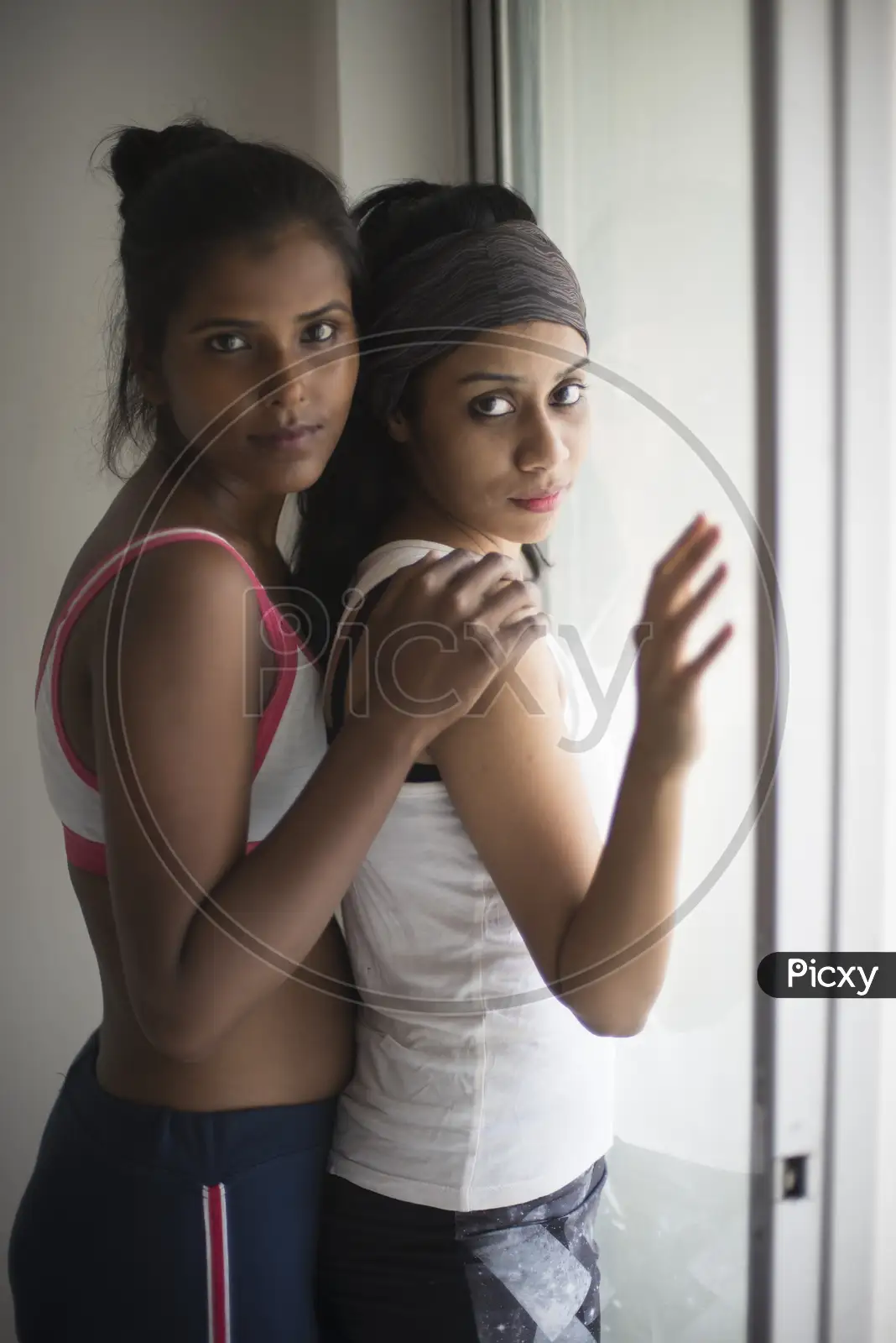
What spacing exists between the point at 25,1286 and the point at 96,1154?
119 mm

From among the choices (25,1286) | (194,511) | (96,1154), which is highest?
(194,511)

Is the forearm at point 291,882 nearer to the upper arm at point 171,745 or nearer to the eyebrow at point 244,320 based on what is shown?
the upper arm at point 171,745

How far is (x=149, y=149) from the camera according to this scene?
2.04 feet

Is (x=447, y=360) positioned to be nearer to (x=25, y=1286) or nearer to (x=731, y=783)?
(x=731, y=783)

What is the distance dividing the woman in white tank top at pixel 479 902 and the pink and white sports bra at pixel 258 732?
19 millimetres

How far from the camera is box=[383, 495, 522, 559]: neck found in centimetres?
60

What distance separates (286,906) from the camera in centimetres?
49

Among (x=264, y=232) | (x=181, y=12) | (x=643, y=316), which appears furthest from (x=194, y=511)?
(x=181, y=12)

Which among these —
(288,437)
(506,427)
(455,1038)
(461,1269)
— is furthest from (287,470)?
(461,1269)

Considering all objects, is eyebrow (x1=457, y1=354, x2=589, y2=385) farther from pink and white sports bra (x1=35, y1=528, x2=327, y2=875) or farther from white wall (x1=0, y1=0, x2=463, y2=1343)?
white wall (x1=0, y1=0, x2=463, y2=1343)

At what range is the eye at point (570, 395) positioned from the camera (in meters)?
0.55

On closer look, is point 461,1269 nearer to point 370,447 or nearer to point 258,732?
point 258,732

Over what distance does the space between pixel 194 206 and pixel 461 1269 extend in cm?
59

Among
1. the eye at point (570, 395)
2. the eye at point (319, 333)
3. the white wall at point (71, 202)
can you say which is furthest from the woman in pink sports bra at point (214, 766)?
the white wall at point (71, 202)
